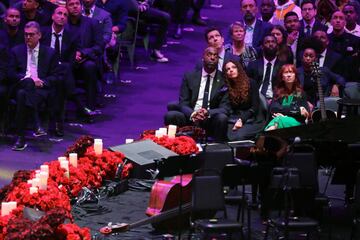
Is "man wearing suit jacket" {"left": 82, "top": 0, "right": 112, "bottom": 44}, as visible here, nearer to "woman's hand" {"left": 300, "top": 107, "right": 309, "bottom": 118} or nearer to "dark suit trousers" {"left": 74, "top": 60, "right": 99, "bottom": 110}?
"dark suit trousers" {"left": 74, "top": 60, "right": 99, "bottom": 110}

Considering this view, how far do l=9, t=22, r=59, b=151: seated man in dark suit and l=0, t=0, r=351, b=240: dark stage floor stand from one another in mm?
461

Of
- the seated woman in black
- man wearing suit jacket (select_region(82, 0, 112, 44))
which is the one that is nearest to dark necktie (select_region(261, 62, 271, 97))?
the seated woman in black

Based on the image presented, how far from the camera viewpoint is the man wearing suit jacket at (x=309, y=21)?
1373 centimetres

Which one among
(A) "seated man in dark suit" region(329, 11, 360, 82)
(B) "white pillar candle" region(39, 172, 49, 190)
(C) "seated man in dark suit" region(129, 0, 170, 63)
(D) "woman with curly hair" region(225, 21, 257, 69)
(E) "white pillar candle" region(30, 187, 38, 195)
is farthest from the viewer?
(C) "seated man in dark suit" region(129, 0, 170, 63)

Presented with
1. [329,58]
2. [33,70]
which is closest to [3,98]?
[33,70]

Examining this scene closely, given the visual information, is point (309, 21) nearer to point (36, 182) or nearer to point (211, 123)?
point (211, 123)

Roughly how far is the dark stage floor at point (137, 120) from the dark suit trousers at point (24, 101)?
322mm

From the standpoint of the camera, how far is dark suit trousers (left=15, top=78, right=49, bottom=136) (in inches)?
465

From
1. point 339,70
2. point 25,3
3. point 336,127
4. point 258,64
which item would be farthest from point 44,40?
point 336,127

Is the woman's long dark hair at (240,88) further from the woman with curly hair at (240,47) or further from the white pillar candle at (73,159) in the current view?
the white pillar candle at (73,159)

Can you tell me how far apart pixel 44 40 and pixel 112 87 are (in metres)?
1.69

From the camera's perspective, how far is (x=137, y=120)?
13109 millimetres

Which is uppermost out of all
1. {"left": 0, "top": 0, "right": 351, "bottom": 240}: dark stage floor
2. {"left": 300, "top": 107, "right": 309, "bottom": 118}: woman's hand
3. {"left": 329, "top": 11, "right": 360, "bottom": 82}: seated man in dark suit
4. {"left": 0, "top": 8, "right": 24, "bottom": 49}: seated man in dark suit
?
{"left": 329, "top": 11, "right": 360, "bottom": 82}: seated man in dark suit

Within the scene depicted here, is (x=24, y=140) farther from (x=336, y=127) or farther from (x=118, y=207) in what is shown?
(x=336, y=127)
